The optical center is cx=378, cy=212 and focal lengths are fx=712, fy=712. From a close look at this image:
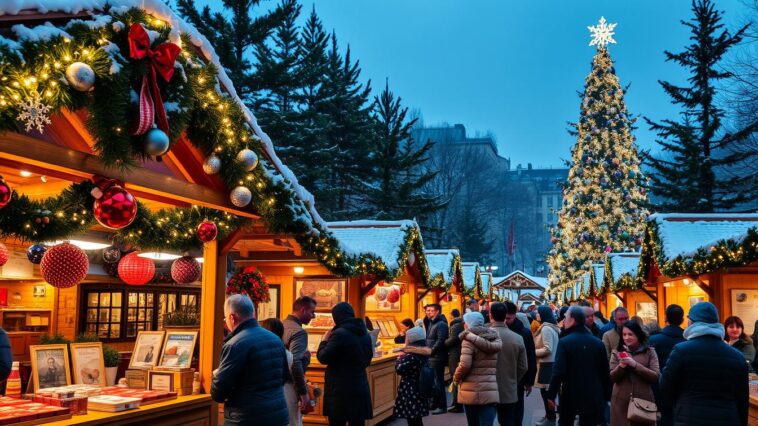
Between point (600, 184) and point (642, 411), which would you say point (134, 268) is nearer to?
point (642, 411)

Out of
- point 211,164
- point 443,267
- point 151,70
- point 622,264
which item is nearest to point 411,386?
point 211,164

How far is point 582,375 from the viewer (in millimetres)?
7195

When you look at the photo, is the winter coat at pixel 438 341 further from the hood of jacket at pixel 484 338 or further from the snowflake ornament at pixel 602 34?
the snowflake ornament at pixel 602 34

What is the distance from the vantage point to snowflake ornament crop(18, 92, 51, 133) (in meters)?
4.09

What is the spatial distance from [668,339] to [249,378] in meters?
5.24

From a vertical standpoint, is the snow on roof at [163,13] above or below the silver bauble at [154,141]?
above

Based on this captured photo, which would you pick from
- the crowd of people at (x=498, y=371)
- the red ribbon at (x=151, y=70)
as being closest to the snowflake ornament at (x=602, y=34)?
the crowd of people at (x=498, y=371)

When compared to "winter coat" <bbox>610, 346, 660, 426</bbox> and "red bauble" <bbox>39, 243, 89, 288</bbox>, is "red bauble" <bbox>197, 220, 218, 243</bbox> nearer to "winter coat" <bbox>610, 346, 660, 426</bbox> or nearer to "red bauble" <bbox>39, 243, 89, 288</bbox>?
"red bauble" <bbox>39, 243, 89, 288</bbox>

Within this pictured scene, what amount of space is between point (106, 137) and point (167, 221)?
2.77 meters

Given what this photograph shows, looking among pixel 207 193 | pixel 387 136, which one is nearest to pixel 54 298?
pixel 207 193

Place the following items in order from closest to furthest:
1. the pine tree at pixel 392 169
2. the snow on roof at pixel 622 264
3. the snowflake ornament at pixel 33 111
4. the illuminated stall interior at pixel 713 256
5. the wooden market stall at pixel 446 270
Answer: the snowflake ornament at pixel 33 111
the illuminated stall interior at pixel 713 256
the wooden market stall at pixel 446 270
the snow on roof at pixel 622 264
the pine tree at pixel 392 169

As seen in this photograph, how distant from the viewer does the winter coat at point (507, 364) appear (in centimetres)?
784

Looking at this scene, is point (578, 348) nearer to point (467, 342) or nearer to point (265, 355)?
point (467, 342)

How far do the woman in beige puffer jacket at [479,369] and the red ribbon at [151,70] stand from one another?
3844mm
